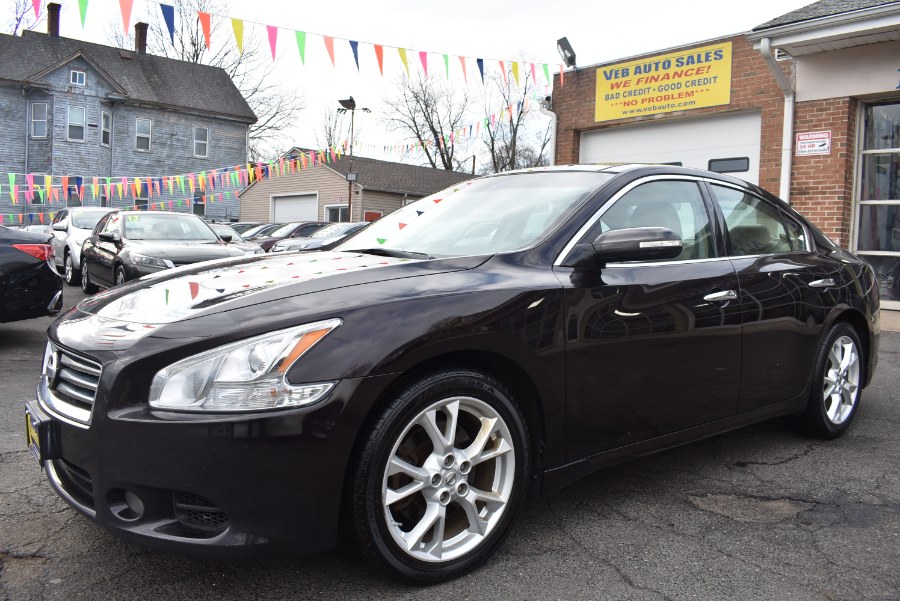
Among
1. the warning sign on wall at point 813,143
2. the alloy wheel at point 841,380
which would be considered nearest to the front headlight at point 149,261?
the alloy wheel at point 841,380

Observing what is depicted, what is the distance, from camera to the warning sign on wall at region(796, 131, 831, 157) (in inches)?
403

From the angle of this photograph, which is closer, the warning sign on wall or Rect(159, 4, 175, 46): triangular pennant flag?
Rect(159, 4, 175, 46): triangular pennant flag

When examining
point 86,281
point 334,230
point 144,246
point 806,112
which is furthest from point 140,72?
point 806,112

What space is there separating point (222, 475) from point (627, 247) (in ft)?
5.44

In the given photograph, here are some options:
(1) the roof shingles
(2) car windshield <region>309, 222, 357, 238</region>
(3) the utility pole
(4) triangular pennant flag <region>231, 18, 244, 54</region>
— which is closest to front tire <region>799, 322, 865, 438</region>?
(4) triangular pennant flag <region>231, 18, 244, 54</region>

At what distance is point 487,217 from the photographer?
332 cm

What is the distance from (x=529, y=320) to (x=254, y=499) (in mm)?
1122

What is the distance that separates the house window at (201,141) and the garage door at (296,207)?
152 inches

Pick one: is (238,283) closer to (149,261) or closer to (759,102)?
(149,261)

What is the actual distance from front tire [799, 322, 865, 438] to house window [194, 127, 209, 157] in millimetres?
33797

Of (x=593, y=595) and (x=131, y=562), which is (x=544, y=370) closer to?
(x=593, y=595)

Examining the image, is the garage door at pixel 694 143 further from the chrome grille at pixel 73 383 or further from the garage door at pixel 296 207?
the garage door at pixel 296 207

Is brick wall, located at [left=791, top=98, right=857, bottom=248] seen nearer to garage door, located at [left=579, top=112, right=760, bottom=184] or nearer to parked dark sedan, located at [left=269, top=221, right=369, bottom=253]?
garage door, located at [left=579, top=112, right=760, bottom=184]

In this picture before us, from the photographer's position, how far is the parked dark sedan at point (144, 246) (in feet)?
29.4
